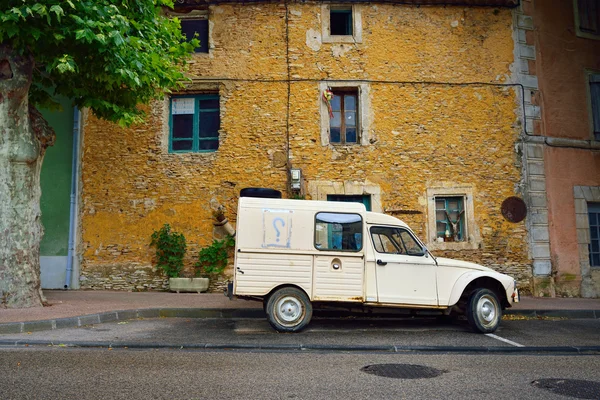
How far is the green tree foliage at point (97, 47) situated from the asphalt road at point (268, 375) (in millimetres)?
4809

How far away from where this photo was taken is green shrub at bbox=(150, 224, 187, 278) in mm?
12422

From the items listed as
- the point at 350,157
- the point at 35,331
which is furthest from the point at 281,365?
the point at 350,157

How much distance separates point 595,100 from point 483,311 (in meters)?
9.07

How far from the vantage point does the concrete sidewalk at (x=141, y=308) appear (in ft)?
26.3

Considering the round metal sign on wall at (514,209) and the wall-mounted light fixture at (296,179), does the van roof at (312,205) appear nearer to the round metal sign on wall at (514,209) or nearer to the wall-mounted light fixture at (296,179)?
the wall-mounted light fixture at (296,179)

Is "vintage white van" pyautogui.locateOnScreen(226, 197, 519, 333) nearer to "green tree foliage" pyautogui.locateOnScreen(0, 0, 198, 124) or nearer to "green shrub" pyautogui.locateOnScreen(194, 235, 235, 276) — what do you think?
"green tree foliage" pyautogui.locateOnScreen(0, 0, 198, 124)

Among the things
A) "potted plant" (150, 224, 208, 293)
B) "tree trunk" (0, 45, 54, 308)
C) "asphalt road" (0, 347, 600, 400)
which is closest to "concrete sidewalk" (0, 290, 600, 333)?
"potted plant" (150, 224, 208, 293)

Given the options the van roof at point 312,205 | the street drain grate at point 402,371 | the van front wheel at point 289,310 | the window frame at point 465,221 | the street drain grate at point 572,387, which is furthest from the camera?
the window frame at point 465,221

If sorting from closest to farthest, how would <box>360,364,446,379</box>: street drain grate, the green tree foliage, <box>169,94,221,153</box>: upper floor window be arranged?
1. <box>360,364,446,379</box>: street drain grate
2. the green tree foliage
3. <box>169,94,221,153</box>: upper floor window

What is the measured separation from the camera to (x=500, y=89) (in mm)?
13266

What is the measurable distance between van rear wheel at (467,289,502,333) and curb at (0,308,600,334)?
4.73 ft

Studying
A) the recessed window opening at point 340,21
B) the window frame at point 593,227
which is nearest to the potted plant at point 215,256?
the recessed window opening at point 340,21

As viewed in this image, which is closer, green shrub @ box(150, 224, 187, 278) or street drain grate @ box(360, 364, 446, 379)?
street drain grate @ box(360, 364, 446, 379)

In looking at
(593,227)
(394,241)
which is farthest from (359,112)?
(593,227)
